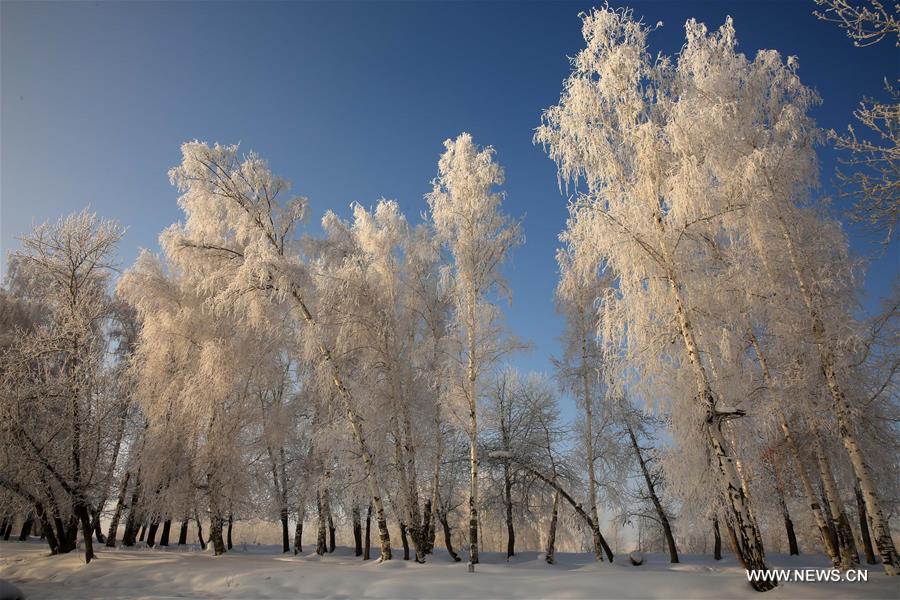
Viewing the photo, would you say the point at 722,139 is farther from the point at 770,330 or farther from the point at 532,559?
the point at 532,559

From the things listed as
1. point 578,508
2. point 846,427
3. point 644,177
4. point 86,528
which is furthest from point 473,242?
point 86,528

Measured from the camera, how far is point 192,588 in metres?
11.0

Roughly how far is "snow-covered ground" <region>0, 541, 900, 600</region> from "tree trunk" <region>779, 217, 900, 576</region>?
54 cm

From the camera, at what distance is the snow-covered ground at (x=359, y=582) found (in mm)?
7605

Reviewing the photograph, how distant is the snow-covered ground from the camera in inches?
299

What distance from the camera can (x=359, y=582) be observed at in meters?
9.92

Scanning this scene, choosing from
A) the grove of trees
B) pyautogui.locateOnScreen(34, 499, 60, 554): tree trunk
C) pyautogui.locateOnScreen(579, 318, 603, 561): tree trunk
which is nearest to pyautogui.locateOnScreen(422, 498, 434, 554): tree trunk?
the grove of trees

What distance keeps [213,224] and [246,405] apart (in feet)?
18.3

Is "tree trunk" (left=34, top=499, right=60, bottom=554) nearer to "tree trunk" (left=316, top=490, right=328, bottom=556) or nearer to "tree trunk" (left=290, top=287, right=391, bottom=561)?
"tree trunk" (left=316, top=490, right=328, bottom=556)

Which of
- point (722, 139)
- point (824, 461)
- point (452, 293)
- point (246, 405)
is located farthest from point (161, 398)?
point (824, 461)

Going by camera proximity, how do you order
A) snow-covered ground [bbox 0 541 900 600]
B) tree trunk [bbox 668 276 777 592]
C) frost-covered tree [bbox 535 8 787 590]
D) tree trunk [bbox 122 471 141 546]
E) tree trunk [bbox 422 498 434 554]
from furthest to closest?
tree trunk [bbox 422 498 434 554] → tree trunk [bbox 122 471 141 546] → frost-covered tree [bbox 535 8 787 590] → snow-covered ground [bbox 0 541 900 600] → tree trunk [bbox 668 276 777 592]

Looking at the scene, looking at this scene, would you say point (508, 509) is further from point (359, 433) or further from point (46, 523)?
point (46, 523)

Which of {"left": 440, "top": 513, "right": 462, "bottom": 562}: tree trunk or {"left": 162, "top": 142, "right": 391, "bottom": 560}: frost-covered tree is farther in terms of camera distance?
{"left": 440, "top": 513, "right": 462, "bottom": 562}: tree trunk

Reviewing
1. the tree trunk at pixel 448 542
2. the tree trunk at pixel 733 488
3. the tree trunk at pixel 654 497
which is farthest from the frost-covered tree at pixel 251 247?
the tree trunk at pixel 654 497
